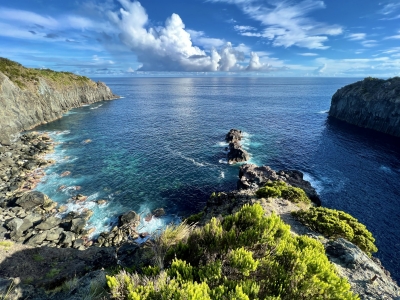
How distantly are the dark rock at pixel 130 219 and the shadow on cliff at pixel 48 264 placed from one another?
13216mm

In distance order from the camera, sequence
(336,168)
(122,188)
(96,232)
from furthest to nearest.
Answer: (336,168), (122,188), (96,232)

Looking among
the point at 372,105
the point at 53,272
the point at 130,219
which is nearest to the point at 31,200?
the point at 130,219

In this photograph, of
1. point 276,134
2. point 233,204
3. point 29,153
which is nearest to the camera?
point 233,204

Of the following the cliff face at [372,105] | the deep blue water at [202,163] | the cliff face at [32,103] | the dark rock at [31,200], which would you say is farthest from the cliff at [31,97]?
the cliff face at [372,105]

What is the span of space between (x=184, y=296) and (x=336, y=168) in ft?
206

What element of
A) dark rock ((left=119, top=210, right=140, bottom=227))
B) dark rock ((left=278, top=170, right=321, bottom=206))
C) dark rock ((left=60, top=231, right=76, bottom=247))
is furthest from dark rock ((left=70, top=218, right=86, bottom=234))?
dark rock ((left=278, top=170, right=321, bottom=206))

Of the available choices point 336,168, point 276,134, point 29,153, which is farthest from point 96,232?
point 276,134

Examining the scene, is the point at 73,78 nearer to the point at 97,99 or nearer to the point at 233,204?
the point at 97,99

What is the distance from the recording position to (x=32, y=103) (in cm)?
9731

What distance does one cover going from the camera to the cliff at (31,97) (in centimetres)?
8281

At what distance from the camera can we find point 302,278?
10992 mm

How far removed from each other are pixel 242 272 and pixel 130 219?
33.0m

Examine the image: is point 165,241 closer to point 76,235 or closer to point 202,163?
point 76,235

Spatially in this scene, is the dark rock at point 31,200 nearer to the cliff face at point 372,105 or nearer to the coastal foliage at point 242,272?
the coastal foliage at point 242,272
